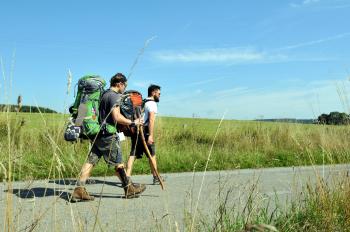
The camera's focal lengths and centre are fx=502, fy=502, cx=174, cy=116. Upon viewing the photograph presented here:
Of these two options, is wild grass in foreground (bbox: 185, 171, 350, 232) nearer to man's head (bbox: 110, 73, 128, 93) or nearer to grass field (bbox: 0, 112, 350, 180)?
man's head (bbox: 110, 73, 128, 93)

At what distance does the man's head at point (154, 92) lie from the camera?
923cm

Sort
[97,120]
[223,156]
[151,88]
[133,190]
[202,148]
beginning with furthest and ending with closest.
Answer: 1. [202,148]
2. [223,156]
3. [151,88]
4. [133,190]
5. [97,120]

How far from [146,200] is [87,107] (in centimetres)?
168

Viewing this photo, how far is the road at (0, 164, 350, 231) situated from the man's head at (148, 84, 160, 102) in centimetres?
164

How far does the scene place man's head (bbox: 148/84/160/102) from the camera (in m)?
9.23

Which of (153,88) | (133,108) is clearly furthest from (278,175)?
(133,108)

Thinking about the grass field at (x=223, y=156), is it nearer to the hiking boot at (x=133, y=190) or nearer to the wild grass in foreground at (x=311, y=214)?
the wild grass in foreground at (x=311, y=214)

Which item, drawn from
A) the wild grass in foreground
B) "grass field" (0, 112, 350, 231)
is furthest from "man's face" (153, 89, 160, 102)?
the wild grass in foreground

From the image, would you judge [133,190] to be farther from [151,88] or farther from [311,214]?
[311,214]

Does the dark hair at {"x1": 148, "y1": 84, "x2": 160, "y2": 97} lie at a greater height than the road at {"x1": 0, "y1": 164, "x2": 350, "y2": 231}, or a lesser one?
greater

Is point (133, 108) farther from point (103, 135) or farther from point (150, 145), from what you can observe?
point (150, 145)

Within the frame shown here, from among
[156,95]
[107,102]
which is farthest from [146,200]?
[156,95]

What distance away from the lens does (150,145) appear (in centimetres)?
916

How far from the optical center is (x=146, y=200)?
7.66 metres
